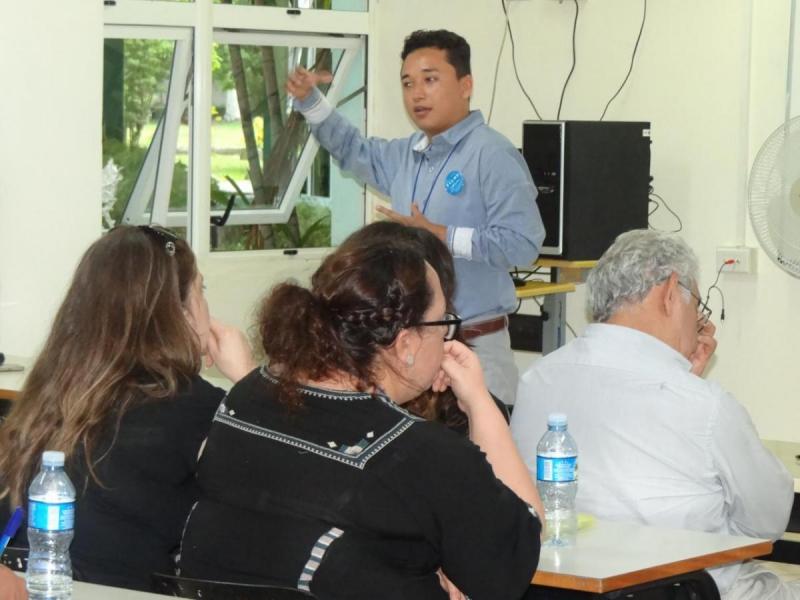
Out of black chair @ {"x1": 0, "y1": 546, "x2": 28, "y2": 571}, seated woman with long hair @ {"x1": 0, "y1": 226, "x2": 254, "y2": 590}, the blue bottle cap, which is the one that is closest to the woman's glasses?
seated woman with long hair @ {"x1": 0, "y1": 226, "x2": 254, "y2": 590}

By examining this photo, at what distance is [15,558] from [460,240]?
199cm

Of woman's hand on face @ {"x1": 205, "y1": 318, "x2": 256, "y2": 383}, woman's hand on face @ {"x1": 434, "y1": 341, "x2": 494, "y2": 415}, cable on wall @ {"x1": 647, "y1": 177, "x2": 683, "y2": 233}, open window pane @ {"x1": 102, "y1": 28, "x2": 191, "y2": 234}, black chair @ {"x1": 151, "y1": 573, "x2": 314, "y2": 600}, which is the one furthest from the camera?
open window pane @ {"x1": 102, "y1": 28, "x2": 191, "y2": 234}

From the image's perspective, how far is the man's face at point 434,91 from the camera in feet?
13.8

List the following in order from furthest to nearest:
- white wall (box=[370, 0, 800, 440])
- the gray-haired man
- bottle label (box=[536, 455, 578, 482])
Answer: white wall (box=[370, 0, 800, 440]) → the gray-haired man → bottle label (box=[536, 455, 578, 482])

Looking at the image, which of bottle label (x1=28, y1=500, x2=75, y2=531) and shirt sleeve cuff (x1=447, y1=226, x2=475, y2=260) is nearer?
bottle label (x1=28, y1=500, x2=75, y2=531)

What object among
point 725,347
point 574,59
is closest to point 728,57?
point 574,59

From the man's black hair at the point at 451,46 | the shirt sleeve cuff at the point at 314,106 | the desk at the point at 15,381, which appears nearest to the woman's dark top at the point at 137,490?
the desk at the point at 15,381

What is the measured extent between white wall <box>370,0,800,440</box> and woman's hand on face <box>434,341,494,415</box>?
10.4ft

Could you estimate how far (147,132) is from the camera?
577 centimetres

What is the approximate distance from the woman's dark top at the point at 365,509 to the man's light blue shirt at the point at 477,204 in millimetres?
2002

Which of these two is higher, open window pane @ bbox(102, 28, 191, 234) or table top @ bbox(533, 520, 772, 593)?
open window pane @ bbox(102, 28, 191, 234)

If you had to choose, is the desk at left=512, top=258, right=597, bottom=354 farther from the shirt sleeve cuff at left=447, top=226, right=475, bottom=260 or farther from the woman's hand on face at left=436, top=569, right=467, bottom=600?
the woman's hand on face at left=436, top=569, right=467, bottom=600

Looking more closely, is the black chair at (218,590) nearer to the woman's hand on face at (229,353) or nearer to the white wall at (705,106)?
the woman's hand on face at (229,353)

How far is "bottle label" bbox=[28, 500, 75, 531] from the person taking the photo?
6.42 ft
